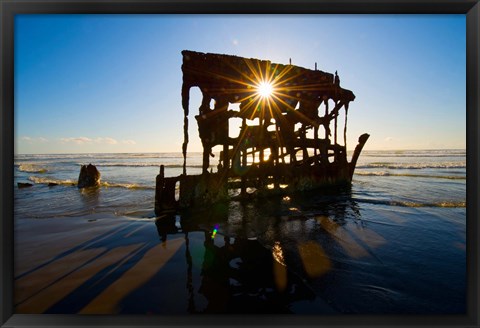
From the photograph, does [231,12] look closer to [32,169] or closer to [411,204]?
[411,204]

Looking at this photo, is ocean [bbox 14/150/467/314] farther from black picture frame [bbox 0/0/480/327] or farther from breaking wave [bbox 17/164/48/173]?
breaking wave [bbox 17/164/48/173]

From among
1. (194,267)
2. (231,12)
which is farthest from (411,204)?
(231,12)

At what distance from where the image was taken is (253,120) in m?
9.59

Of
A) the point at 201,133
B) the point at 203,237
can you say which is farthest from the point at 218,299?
the point at 201,133

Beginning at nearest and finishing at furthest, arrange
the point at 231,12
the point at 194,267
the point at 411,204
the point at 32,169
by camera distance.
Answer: the point at 231,12
the point at 194,267
the point at 411,204
the point at 32,169

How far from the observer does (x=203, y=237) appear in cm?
566

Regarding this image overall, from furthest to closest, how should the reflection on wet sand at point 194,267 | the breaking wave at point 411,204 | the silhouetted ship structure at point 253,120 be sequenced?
the breaking wave at point 411,204
the silhouetted ship structure at point 253,120
the reflection on wet sand at point 194,267

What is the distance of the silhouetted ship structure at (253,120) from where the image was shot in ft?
26.4

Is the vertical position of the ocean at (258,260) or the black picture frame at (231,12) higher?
the black picture frame at (231,12)

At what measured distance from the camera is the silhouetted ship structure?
26.4 ft

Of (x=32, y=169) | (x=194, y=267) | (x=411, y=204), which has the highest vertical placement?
(x=32, y=169)

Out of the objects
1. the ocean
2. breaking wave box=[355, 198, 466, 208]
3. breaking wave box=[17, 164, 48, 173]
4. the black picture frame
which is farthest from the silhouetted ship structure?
breaking wave box=[17, 164, 48, 173]

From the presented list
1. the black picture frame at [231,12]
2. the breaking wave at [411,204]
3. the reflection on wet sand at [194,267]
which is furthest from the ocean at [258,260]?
the breaking wave at [411,204]

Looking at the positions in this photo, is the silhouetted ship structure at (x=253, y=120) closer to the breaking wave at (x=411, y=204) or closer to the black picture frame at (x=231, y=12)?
the breaking wave at (x=411, y=204)
